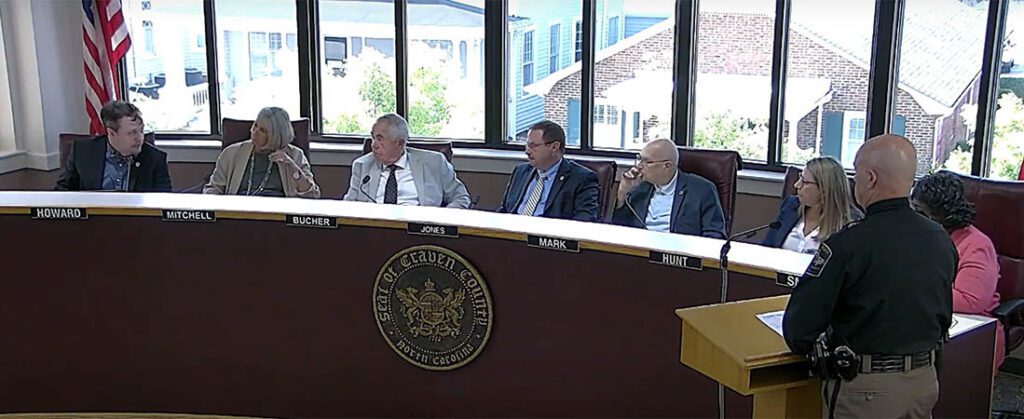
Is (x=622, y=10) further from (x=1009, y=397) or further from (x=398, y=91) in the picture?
(x=1009, y=397)

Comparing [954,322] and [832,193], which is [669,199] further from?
[954,322]

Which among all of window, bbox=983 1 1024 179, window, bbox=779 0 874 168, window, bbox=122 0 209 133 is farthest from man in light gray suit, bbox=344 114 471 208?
window, bbox=983 1 1024 179

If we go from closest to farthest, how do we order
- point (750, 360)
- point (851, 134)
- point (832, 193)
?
point (750, 360) < point (832, 193) < point (851, 134)

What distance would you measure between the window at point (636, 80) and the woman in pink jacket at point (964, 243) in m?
2.42

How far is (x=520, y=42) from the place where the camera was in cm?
591

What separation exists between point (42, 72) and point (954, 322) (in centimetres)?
502

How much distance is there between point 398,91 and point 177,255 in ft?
9.36

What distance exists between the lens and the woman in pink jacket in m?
3.22

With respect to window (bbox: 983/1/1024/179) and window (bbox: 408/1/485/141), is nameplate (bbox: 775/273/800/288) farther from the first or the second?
window (bbox: 408/1/485/141)

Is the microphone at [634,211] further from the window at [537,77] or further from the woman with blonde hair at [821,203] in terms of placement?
the window at [537,77]

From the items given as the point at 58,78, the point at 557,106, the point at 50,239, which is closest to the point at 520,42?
the point at 557,106

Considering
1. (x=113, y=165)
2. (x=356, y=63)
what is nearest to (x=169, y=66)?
(x=356, y=63)

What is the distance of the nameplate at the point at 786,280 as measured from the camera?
8.25 ft

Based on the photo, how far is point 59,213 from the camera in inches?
134
